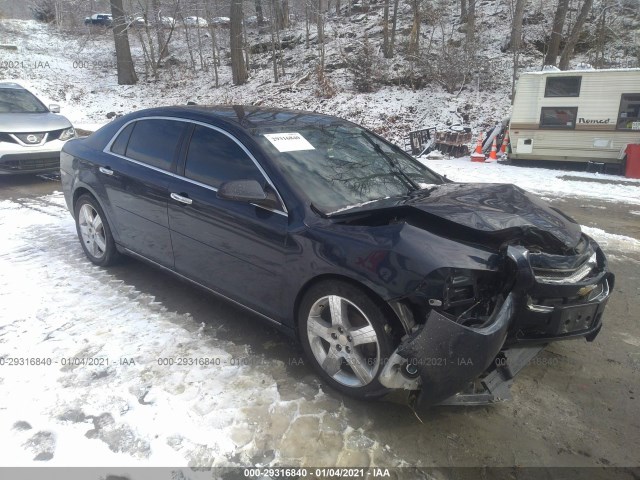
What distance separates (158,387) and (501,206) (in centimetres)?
244

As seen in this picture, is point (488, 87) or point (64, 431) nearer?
point (64, 431)

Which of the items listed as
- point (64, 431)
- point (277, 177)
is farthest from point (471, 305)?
point (64, 431)

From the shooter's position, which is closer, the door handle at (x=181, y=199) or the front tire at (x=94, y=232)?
the door handle at (x=181, y=199)

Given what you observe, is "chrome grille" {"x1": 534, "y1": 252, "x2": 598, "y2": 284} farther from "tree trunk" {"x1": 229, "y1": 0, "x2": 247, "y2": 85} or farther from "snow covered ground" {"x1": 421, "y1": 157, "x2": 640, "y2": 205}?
"tree trunk" {"x1": 229, "y1": 0, "x2": 247, "y2": 85}

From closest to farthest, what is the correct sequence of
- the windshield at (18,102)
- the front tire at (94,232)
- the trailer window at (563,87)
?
the front tire at (94,232), the windshield at (18,102), the trailer window at (563,87)

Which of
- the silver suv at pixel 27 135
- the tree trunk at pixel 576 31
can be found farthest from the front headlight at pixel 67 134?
the tree trunk at pixel 576 31

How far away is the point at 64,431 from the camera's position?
2461mm

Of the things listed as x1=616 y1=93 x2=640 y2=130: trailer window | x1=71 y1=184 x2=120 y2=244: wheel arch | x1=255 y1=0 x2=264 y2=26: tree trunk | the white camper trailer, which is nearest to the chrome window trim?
x1=71 y1=184 x2=120 y2=244: wheel arch

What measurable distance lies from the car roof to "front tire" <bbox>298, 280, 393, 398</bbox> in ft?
4.69

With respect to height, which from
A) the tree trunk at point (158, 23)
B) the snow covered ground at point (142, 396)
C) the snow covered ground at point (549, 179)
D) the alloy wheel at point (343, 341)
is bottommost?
the snow covered ground at point (549, 179)

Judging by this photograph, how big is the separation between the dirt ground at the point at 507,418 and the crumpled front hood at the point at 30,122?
6235 millimetres

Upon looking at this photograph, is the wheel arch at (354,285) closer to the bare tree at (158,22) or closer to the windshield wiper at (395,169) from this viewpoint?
the windshield wiper at (395,169)

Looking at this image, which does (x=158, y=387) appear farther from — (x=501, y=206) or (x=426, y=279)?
(x=501, y=206)

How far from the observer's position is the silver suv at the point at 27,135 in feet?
25.4
